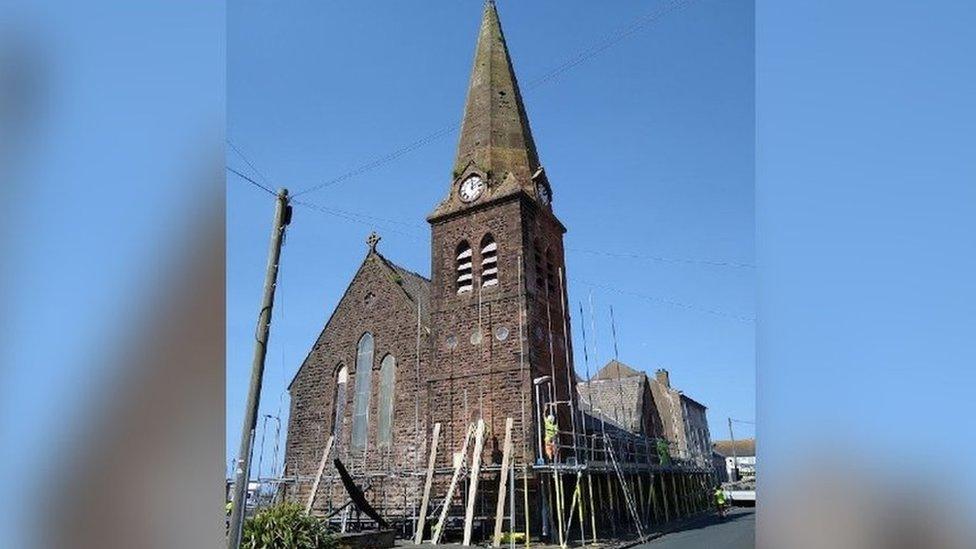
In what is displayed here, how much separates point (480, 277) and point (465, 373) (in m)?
2.91

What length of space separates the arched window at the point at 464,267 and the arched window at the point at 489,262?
18.9 inches

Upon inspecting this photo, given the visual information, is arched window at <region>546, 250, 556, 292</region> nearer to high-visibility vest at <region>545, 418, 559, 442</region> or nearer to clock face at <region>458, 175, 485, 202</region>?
clock face at <region>458, 175, 485, 202</region>

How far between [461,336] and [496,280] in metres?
1.93

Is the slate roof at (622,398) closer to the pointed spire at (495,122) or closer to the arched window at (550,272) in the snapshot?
the arched window at (550,272)

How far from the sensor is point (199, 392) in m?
4.02

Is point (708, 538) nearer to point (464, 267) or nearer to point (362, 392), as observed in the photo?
point (464, 267)

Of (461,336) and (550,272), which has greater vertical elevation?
(550,272)

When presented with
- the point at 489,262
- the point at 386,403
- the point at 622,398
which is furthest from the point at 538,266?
the point at 622,398

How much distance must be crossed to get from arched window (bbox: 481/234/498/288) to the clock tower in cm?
3

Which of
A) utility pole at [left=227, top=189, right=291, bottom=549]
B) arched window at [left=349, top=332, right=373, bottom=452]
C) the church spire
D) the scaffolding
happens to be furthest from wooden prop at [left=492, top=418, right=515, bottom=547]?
utility pole at [left=227, top=189, right=291, bottom=549]

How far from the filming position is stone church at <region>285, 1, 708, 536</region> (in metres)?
18.4

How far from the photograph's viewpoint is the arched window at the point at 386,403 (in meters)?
20.2

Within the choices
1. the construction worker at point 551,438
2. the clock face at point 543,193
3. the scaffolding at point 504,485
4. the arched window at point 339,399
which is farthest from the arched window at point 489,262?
the arched window at point 339,399

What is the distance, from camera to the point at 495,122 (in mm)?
21344
